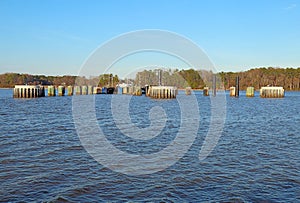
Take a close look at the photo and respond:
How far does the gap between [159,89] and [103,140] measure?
63.2m

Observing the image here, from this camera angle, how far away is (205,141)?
20109mm

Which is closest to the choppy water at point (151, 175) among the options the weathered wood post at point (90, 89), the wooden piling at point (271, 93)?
the wooden piling at point (271, 93)

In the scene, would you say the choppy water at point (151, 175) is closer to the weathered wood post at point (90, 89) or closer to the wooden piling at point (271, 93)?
the wooden piling at point (271, 93)

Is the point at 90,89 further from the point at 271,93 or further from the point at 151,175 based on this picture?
the point at 151,175

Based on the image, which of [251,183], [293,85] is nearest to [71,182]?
[251,183]

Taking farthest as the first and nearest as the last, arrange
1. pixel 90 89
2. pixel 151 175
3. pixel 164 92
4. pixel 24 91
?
pixel 90 89, pixel 24 91, pixel 164 92, pixel 151 175

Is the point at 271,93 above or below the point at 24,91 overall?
above

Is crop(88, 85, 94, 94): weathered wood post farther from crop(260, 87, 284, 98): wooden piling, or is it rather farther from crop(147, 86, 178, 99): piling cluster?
crop(260, 87, 284, 98): wooden piling

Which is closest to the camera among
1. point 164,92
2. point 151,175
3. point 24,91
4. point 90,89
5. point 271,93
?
point 151,175

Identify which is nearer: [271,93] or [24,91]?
[24,91]

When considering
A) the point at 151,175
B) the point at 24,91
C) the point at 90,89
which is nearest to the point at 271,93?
the point at 90,89

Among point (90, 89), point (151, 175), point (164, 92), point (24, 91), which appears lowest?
point (151, 175)

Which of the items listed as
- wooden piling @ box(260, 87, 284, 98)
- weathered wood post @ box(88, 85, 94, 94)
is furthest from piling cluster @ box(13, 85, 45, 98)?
wooden piling @ box(260, 87, 284, 98)

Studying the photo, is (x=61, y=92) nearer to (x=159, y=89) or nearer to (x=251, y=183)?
(x=159, y=89)
